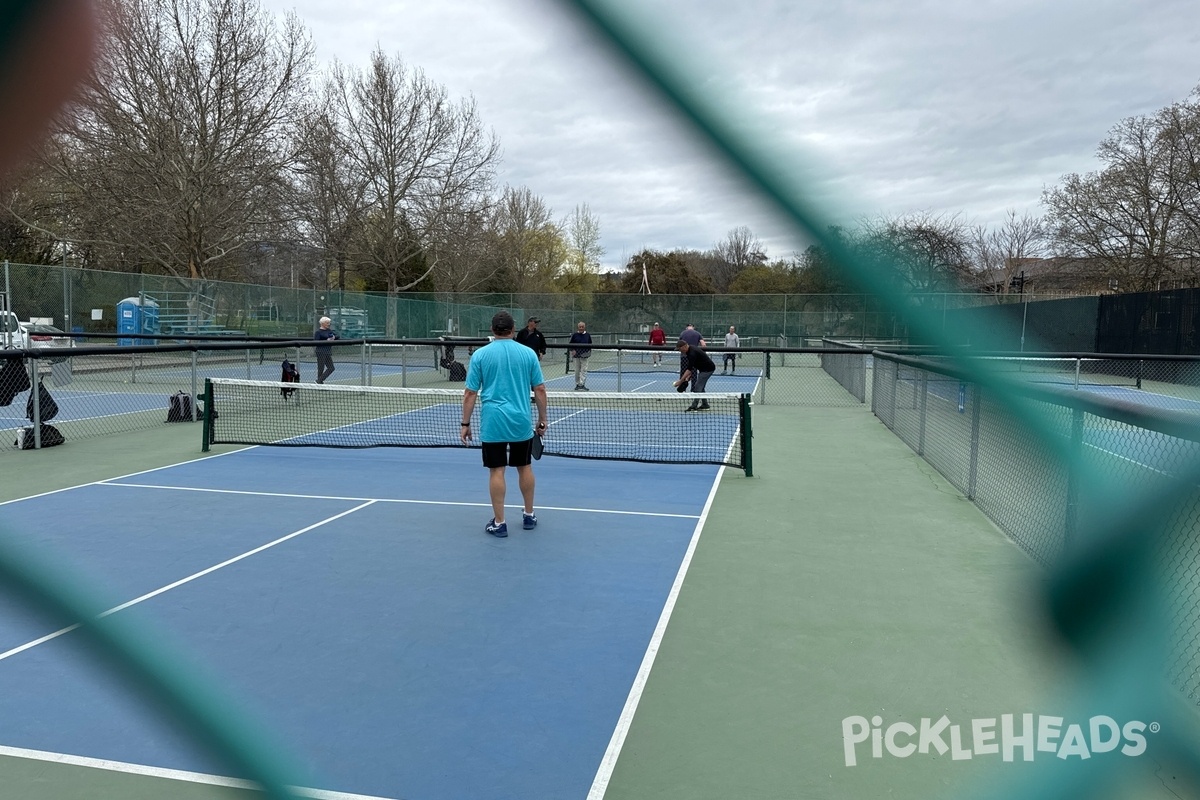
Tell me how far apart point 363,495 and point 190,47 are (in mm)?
6416

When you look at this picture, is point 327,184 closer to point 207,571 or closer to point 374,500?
point 207,571

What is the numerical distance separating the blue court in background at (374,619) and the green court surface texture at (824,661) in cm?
24

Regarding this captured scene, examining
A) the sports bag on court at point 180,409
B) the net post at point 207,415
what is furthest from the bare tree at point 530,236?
the sports bag on court at point 180,409

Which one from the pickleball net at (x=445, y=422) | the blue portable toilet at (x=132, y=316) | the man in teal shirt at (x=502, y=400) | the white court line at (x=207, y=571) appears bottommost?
the white court line at (x=207, y=571)

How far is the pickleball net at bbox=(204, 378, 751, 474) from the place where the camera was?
1107 centimetres

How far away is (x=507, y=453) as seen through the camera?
689 cm

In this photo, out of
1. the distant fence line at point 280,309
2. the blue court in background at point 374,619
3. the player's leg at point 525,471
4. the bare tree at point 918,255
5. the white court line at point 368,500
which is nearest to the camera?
the bare tree at point 918,255

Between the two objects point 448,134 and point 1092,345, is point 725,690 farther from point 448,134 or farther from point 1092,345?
point 1092,345

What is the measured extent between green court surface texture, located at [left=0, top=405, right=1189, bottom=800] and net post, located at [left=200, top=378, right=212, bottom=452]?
2139 mm

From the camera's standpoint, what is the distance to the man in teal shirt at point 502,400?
6719mm

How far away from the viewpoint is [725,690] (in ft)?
13.8

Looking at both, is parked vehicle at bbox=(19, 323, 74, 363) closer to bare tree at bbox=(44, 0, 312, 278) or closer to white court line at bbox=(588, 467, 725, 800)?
bare tree at bbox=(44, 0, 312, 278)

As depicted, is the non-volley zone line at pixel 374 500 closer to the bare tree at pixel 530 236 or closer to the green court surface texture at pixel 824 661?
the green court surface texture at pixel 824 661

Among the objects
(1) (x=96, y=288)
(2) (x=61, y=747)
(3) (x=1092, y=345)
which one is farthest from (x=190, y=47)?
(3) (x=1092, y=345)
